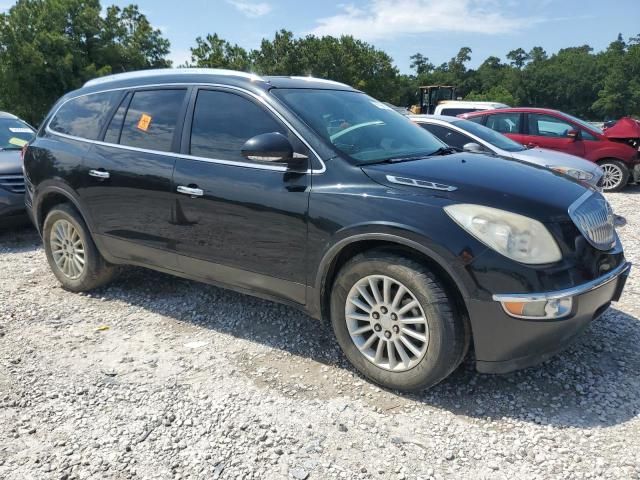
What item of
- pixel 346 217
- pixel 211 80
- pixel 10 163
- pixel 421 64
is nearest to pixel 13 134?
pixel 10 163

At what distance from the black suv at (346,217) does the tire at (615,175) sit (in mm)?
Answer: 7637

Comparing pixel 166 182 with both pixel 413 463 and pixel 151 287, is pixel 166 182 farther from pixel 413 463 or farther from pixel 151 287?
pixel 413 463

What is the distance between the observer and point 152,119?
12.8 ft

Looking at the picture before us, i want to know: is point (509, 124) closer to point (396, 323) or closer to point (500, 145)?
point (500, 145)

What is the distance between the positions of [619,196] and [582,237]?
814 centimetres

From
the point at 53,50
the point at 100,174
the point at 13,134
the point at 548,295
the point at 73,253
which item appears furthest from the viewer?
the point at 53,50

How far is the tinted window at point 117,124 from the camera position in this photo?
4102mm

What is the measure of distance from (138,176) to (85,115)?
3.48 ft

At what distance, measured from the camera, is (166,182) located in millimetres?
3674

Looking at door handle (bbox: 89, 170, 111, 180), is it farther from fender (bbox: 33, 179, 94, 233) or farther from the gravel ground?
the gravel ground

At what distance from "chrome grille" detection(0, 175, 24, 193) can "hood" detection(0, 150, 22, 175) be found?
0.05 m

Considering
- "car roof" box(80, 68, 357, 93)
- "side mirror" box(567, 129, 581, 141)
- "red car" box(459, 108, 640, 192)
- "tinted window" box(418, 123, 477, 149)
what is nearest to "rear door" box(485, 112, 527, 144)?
"red car" box(459, 108, 640, 192)

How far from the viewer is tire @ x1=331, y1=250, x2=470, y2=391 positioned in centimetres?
272

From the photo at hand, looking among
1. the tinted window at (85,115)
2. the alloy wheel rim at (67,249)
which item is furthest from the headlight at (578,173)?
the alloy wheel rim at (67,249)
